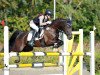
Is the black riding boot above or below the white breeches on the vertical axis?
below

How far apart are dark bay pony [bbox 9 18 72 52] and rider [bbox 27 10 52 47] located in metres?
0.14

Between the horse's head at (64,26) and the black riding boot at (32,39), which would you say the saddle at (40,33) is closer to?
the black riding boot at (32,39)

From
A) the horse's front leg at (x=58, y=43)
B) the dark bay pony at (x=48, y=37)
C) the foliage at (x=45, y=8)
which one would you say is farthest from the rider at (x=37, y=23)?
the foliage at (x=45, y=8)

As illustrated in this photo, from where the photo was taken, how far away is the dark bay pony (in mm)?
9195

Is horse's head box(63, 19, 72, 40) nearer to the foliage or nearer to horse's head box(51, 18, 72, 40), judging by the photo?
horse's head box(51, 18, 72, 40)

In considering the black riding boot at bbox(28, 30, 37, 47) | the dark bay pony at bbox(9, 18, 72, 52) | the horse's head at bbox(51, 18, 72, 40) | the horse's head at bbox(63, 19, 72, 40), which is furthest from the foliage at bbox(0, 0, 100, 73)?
the horse's head at bbox(63, 19, 72, 40)

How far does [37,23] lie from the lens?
9789 mm

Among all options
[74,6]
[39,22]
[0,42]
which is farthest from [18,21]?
[39,22]

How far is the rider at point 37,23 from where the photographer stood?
9477 millimetres

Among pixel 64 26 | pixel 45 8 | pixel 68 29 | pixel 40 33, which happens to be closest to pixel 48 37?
pixel 40 33

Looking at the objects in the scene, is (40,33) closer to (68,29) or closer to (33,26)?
(33,26)

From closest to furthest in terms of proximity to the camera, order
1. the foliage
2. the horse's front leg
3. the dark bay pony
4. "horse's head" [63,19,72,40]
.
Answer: "horse's head" [63,19,72,40], the dark bay pony, the horse's front leg, the foliage

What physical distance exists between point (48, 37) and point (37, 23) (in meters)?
0.43

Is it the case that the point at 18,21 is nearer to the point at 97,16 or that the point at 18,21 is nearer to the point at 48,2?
the point at 48,2
